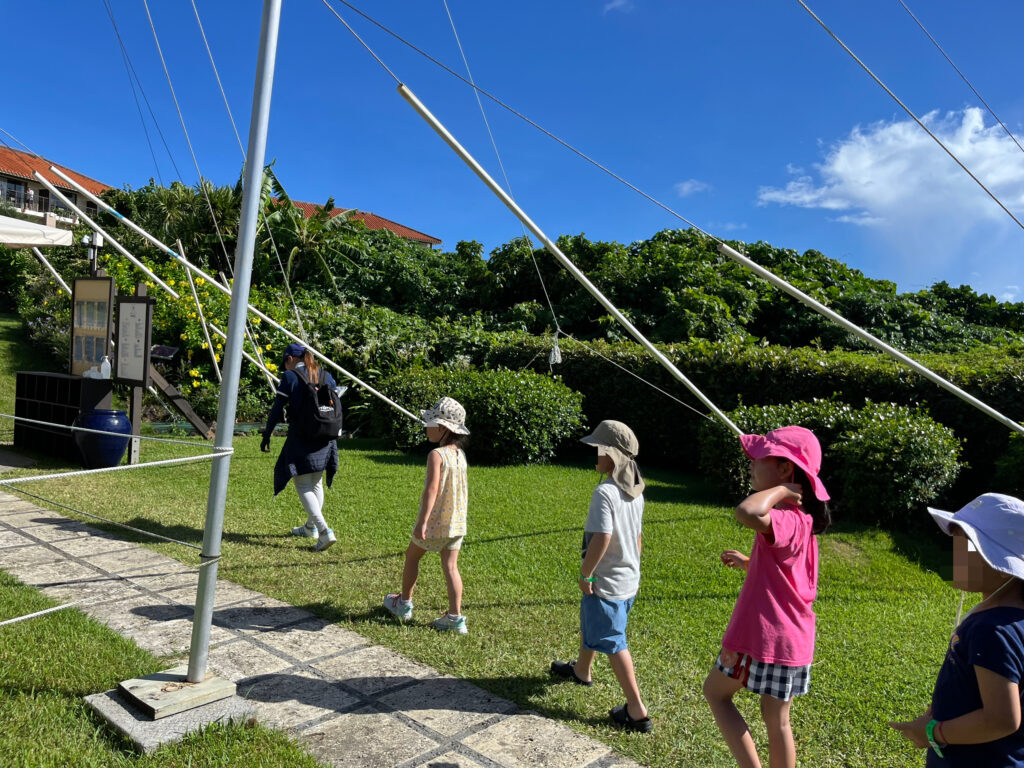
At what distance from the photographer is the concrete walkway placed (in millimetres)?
3082

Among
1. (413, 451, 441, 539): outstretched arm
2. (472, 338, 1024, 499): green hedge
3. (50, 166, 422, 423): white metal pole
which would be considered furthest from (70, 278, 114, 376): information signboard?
(413, 451, 441, 539): outstretched arm

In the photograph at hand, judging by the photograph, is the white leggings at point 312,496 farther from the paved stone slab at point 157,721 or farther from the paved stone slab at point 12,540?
the paved stone slab at point 157,721

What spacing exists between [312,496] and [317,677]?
2.49m

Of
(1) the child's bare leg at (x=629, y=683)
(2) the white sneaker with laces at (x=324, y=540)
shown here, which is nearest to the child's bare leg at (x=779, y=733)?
(1) the child's bare leg at (x=629, y=683)

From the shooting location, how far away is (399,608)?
450cm

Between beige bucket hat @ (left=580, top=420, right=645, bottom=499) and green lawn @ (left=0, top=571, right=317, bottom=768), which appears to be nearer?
green lawn @ (left=0, top=571, right=317, bottom=768)

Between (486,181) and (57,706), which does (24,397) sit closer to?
(57,706)

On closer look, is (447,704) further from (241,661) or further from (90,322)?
(90,322)

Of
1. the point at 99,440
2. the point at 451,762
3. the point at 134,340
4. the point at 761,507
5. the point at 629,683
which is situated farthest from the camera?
the point at 134,340

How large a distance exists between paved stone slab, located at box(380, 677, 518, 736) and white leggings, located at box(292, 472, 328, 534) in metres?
2.56

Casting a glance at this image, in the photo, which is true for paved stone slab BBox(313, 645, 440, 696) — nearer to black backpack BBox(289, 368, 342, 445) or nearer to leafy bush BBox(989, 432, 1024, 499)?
black backpack BBox(289, 368, 342, 445)

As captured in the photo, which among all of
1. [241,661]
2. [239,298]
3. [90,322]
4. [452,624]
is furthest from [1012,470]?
[90,322]

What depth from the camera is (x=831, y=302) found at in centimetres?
1706

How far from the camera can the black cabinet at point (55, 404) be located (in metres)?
9.02
